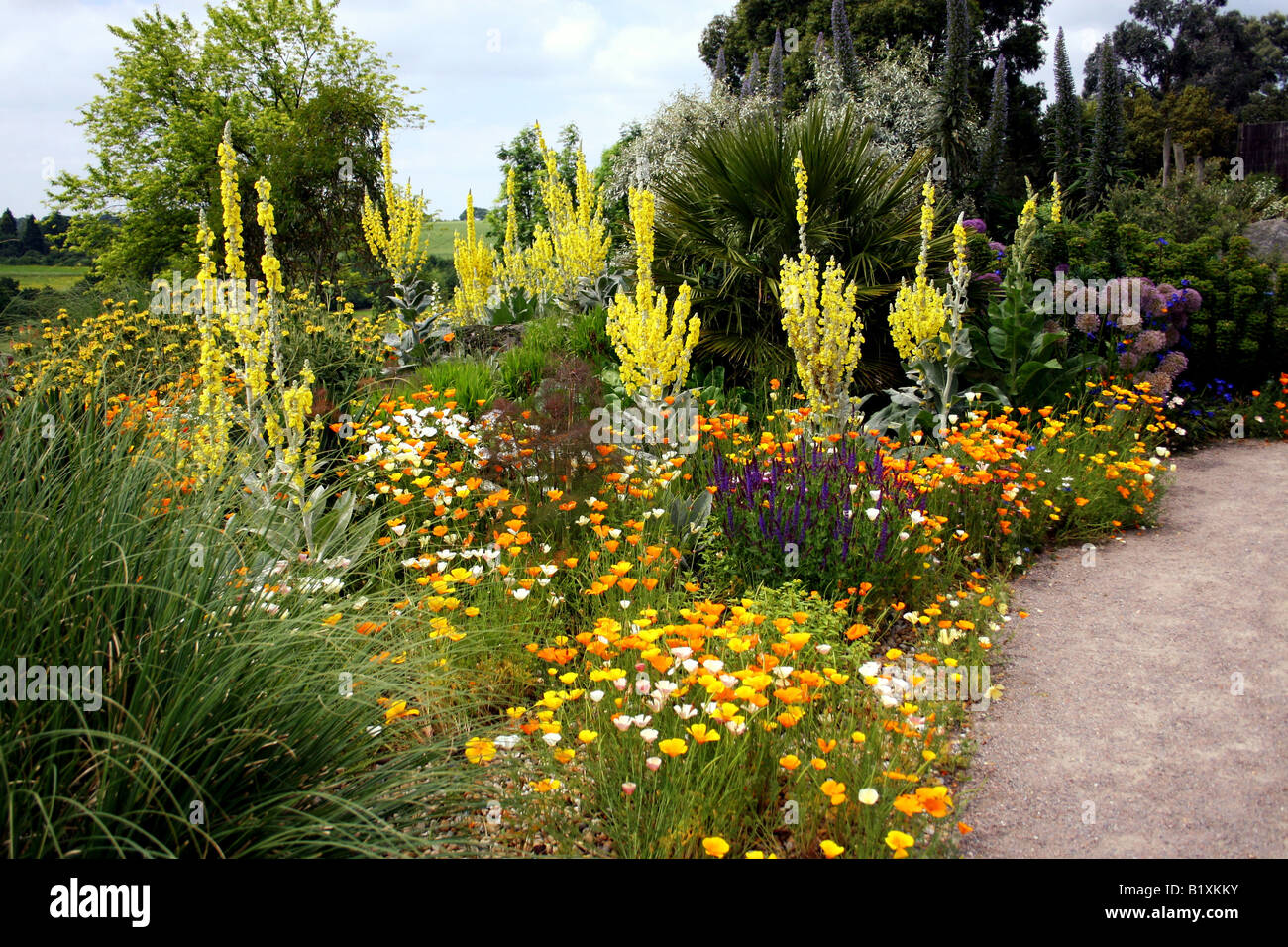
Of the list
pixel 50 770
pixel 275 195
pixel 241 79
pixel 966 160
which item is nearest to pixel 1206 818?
pixel 50 770

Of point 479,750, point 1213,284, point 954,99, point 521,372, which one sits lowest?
point 479,750

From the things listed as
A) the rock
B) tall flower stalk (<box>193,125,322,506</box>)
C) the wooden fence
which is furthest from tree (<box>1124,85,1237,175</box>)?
tall flower stalk (<box>193,125,322,506</box>)

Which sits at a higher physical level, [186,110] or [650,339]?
[186,110]

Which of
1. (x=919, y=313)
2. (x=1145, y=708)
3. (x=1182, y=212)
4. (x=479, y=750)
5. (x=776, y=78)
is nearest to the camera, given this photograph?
(x=479, y=750)

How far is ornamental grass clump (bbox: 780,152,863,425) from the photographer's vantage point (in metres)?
5.24

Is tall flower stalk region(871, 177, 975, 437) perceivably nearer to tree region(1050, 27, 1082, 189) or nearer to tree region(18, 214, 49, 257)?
tree region(1050, 27, 1082, 189)

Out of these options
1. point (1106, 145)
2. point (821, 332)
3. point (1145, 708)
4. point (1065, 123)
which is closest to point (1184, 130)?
point (1065, 123)

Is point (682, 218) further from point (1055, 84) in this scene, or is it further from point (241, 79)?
point (241, 79)

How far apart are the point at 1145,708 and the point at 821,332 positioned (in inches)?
110

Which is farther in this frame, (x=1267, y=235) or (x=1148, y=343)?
(x=1267, y=235)

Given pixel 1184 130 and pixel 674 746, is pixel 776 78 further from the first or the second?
pixel 674 746

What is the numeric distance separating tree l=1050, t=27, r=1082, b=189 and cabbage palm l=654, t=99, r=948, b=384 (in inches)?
674

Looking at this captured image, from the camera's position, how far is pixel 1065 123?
899 inches

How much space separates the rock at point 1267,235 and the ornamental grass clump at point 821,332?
10262 millimetres
